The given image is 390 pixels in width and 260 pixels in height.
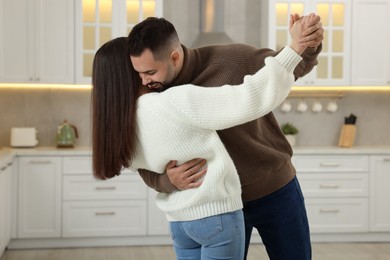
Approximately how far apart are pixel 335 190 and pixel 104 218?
73.9 inches

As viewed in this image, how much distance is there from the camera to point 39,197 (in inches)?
208

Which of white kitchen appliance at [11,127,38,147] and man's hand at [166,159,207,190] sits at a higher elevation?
man's hand at [166,159,207,190]

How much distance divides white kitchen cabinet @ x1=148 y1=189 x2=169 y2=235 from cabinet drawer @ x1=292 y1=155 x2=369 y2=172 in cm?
115

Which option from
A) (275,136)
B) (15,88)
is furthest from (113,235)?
(275,136)

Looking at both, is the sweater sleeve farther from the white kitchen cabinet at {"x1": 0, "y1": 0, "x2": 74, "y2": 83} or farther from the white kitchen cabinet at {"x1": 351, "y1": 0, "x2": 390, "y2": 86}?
the white kitchen cabinet at {"x1": 351, "y1": 0, "x2": 390, "y2": 86}

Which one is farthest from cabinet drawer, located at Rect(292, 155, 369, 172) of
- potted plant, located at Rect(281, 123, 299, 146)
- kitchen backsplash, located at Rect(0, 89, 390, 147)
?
kitchen backsplash, located at Rect(0, 89, 390, 147)

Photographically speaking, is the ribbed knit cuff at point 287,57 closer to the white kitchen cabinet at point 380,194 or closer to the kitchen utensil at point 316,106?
the white kitchen cabinet at point 380,194

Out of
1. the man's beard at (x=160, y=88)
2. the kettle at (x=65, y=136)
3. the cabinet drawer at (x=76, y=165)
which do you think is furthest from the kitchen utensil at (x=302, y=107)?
the man's beard at (x=160, y=88)

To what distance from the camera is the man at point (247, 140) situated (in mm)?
1974

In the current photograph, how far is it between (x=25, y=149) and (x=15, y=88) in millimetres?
603

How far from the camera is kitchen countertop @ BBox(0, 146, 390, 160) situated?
17.3 feet

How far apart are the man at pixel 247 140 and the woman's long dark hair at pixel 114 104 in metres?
0.06

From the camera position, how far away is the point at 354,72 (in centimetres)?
575

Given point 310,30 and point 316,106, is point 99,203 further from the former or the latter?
point 310,30
